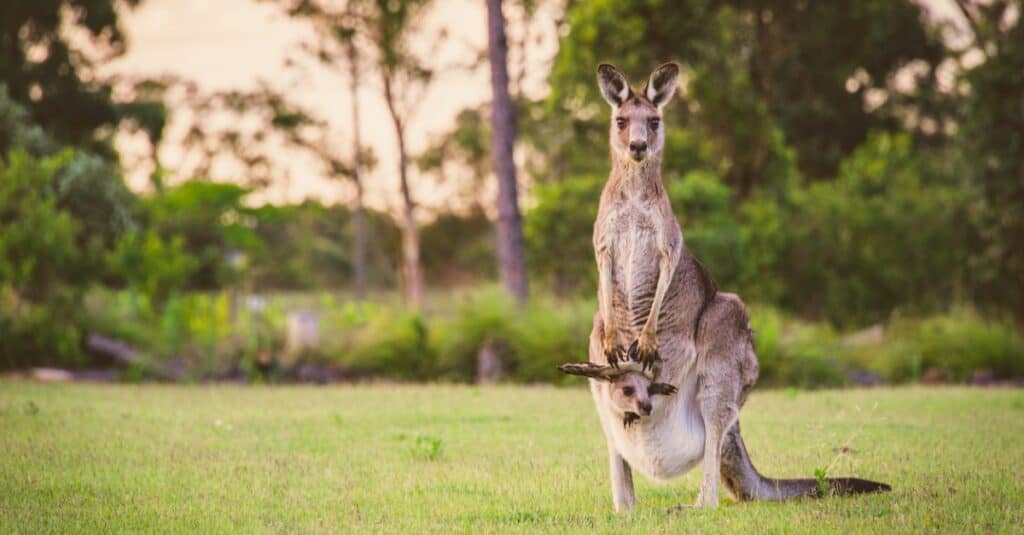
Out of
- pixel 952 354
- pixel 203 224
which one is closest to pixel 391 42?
pixel 203 224

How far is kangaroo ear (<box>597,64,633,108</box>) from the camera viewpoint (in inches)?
251

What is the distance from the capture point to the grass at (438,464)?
19.6 feet

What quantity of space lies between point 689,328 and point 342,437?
13.5 ft

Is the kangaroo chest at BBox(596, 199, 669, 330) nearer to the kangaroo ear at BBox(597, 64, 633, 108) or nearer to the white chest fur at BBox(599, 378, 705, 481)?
the white chest fur at BBox(599, 378, 705, 481)

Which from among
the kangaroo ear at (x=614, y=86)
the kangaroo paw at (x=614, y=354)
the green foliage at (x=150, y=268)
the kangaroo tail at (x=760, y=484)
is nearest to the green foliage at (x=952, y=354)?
the kangaroo tail at (x=760, y=484)

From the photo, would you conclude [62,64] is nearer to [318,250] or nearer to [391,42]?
[391,42]

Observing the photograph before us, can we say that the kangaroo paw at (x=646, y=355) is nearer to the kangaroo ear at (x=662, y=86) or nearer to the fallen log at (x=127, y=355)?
the kangaroo ear at (x=662, y=86)

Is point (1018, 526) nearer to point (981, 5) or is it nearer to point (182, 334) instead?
point (182, 334)

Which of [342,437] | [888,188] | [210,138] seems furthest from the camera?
[210,138]

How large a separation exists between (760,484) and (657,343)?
42.1 inches

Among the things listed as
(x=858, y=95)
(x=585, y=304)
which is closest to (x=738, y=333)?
(x=585, y=304)

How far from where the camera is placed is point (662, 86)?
253 inches

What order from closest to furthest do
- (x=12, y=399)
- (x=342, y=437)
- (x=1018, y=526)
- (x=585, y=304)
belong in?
(x=1018, y=526) < (x=342, y=437) < (x=12, y=399) < (x=585, y=304)

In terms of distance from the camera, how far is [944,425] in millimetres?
10188
